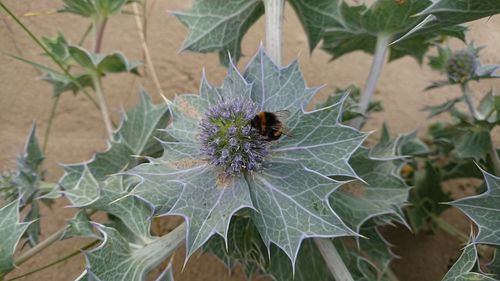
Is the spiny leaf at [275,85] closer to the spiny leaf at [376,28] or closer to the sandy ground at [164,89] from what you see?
the spiny leaf at [376,28]

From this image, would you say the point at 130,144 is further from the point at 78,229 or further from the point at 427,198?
the point at 427,198

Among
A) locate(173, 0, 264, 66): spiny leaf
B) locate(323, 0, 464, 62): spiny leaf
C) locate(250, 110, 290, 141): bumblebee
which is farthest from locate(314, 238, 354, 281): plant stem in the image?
locate(173, 0, 264, 66): spiny leaf

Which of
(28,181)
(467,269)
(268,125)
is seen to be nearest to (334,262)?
(467,269)

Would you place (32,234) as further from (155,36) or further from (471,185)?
(471,185)

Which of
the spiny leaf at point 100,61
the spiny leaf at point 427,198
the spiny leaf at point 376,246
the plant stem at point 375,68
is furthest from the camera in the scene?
the spiny leaf at point 427,198

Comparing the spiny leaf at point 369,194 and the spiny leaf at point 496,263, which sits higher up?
the spiny leaf at point 369,194

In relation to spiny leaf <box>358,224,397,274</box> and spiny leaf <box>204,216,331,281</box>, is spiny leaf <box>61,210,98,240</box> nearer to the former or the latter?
spiny leaf <box>204,216,331,281</box>

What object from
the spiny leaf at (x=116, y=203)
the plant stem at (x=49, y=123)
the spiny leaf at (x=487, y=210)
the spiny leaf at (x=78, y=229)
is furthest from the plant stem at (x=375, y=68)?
the plant stem at (x=49, y=123)

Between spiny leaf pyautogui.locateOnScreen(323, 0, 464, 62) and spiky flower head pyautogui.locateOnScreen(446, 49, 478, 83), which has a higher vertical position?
spiny leaf pyautogui.locateOnScreen(323, 0, 464, 62)
